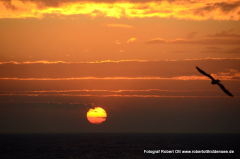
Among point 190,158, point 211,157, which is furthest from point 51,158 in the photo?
point 211,157

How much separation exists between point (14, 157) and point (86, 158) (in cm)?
2028

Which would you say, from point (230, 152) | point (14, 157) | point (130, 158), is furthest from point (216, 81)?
point (230, 152)

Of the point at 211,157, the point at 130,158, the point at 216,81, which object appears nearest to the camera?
the point at 216,81

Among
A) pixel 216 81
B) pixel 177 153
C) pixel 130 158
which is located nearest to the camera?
pixel 216 81

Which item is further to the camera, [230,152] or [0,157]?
[230,152]

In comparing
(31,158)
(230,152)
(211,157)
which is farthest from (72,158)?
(230,152)

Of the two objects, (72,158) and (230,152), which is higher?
(230,152)

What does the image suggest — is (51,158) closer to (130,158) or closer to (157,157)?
(130,158)

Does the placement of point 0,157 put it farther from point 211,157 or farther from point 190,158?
point 211,157

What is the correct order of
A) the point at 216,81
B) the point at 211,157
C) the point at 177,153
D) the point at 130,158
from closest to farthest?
1. the point at 216,81
2. the point at 130,158
3. the point at 211,157
4. the point at 177,153

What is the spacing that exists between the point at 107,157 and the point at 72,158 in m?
9.43

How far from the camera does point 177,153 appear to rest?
122 metres

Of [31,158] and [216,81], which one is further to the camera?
[31,158]

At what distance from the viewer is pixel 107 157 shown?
103375mm
